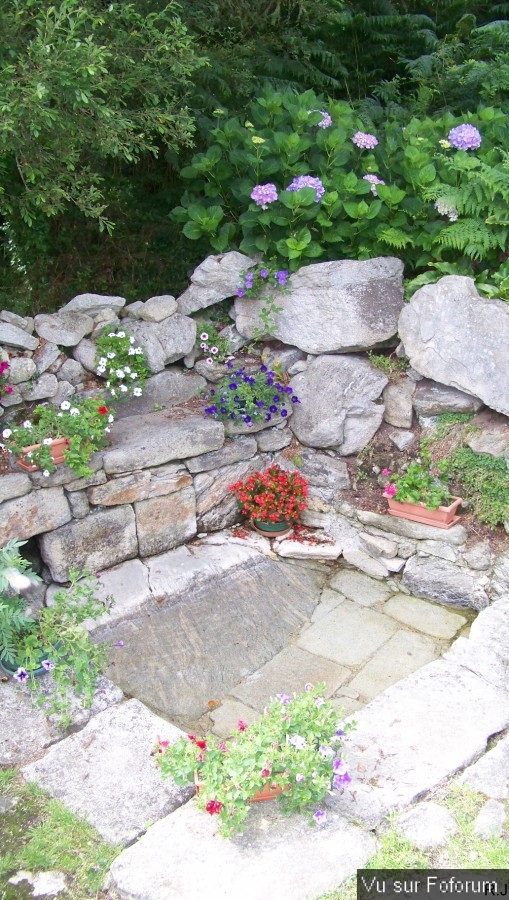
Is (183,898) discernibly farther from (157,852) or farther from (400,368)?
(400,368)

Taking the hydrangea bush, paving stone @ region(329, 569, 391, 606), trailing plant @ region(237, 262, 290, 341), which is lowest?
paving stone @ region(329, 569, 391, 606)

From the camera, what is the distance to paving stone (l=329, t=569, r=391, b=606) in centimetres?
507

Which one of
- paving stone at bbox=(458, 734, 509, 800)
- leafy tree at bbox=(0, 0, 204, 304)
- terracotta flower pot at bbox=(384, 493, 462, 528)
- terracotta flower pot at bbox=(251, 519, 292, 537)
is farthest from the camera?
terracotta flower pot at bbox=(251, 519, 292, 537)

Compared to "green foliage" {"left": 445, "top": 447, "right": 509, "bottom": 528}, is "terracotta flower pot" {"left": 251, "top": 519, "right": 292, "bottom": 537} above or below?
below

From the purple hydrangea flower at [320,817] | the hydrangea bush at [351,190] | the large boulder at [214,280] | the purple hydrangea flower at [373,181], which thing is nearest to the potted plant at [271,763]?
the purple hydrangea flower at [320,817]

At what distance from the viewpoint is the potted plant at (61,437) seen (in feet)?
14.8

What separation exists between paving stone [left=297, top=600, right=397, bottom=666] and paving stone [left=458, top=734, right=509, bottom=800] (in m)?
1.35

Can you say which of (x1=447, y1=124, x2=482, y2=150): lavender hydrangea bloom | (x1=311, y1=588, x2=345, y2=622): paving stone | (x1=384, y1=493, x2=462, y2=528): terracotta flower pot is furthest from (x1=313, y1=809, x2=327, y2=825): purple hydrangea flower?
(x1=447, y1=124, x2=482, y2=150): lavender hydrangea bloom

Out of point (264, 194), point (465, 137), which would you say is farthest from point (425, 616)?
point (465, 137)

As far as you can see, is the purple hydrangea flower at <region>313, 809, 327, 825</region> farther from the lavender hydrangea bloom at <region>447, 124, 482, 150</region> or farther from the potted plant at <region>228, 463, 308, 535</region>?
the lavender hydrangea bloom at <region>447, 124, 482, 150</region>

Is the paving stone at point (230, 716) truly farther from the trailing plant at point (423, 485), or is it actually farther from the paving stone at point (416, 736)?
the trailing plant at point (423, 485)

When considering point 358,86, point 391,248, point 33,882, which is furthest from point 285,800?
point 358,86

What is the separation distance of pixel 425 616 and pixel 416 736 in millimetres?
1609

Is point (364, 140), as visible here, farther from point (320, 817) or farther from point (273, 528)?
point (320, 817)
